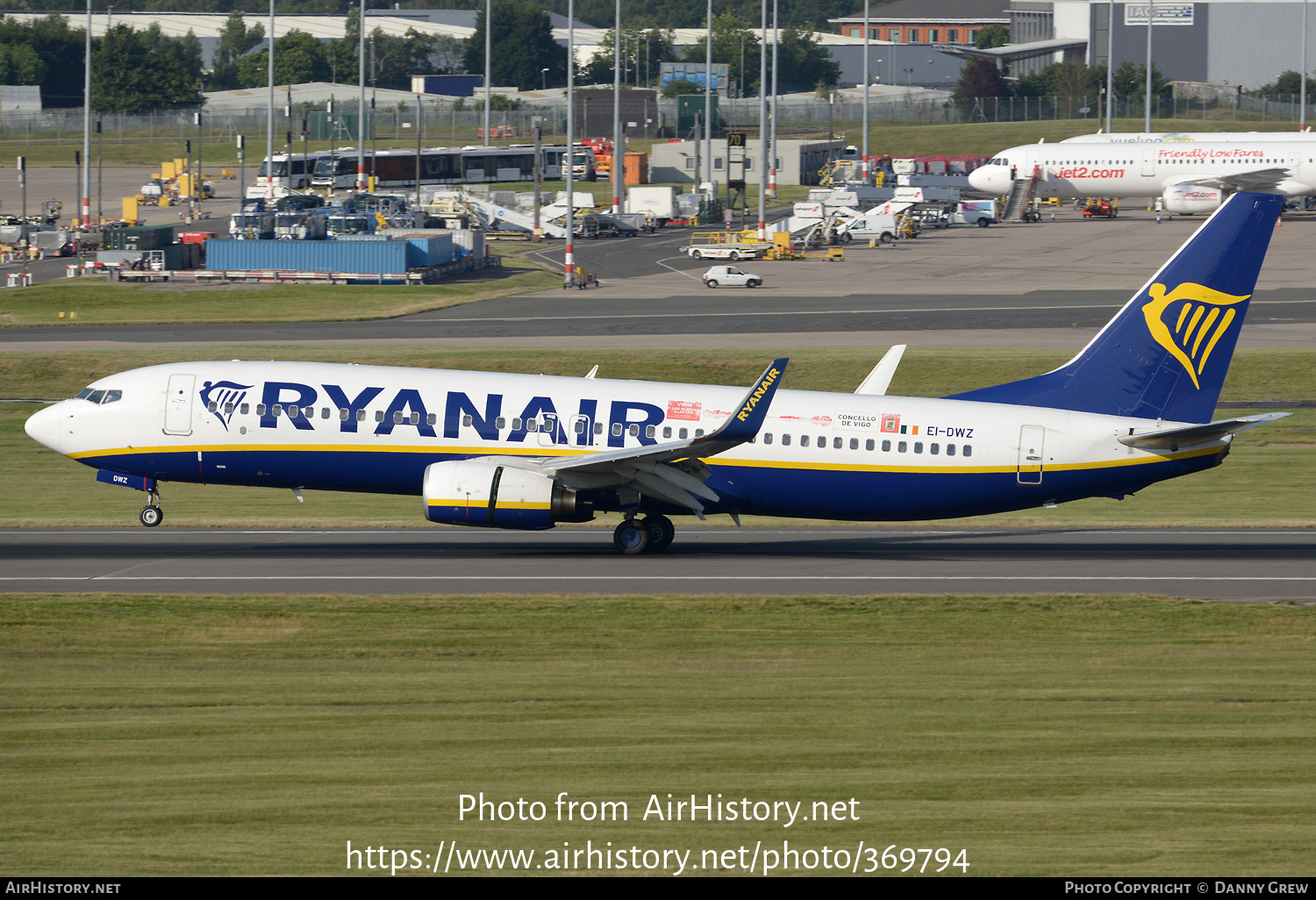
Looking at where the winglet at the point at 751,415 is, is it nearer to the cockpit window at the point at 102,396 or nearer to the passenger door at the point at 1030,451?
the passenger door at the point at 1030,451

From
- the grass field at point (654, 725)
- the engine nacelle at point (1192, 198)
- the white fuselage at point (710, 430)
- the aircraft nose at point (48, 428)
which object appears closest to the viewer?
the grass field at point (654, 725)

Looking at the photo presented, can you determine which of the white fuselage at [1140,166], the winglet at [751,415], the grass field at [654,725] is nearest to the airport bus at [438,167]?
the white fuselage at [1140,166]

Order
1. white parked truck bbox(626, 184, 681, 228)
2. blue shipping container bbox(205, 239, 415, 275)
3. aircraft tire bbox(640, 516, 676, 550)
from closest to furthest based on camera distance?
aircraft tire bbox(640, 516, 676, 550) → blue shipping container bbox(205, 239, 415, 275) → white parked truck bbox(626, 184, 681, 228)

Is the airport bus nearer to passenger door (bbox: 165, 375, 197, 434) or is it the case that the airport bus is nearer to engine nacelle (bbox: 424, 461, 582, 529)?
Result: passenger door (bbox: 165, 375, 197, 434)

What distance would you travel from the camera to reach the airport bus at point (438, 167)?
16262 centimetres

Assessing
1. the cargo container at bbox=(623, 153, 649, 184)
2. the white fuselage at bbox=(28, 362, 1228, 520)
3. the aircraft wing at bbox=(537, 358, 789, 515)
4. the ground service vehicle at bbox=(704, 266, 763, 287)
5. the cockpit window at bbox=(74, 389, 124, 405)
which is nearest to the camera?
the aircraft wing at bbox=(537, 358, 789, 515)

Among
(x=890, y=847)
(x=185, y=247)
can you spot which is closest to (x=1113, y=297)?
(x=185, y=247)

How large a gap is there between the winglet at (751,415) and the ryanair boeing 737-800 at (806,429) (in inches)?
85.1

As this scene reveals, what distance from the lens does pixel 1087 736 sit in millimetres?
21141

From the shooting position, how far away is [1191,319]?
36344 millimetres

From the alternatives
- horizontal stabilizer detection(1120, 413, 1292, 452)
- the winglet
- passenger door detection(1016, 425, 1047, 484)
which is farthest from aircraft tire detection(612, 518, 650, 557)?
horizontal stabilizer detection(1120, 413, 1292, 452)

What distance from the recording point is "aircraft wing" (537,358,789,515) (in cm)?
3338

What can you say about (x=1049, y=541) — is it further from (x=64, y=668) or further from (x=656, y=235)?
(x=656, y=235)

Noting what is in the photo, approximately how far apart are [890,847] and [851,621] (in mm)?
13859
